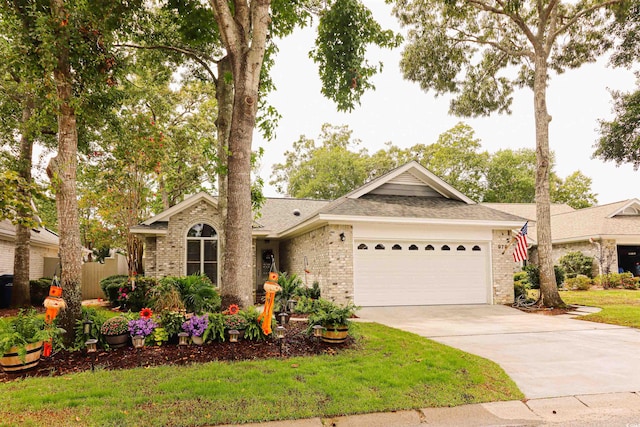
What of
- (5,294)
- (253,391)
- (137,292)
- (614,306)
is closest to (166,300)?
(137,292)

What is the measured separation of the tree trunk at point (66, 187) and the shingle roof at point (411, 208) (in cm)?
634

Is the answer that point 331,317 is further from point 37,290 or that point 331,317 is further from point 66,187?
point 37,290

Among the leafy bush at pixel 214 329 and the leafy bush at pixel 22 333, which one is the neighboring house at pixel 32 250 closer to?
the leafy bush at pixel 22 333

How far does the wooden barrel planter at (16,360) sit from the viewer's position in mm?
5219

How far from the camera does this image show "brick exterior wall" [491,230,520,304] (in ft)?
42.6

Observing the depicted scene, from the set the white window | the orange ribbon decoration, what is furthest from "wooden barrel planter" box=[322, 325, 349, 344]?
the white window

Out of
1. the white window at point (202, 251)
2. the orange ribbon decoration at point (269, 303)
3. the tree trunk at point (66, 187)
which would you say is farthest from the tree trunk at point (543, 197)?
the tree trunk at point (66, 187)

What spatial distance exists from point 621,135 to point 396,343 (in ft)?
56.0

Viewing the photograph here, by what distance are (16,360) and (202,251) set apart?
33.9ft

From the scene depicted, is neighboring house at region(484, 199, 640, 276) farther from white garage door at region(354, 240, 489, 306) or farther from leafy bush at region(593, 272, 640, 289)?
white garage door at region(354, 240, 489, 306)

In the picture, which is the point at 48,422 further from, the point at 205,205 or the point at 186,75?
the point at 186,75

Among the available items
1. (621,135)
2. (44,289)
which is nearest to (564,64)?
(621,135)

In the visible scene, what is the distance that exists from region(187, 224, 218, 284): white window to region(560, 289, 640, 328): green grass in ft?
40.6

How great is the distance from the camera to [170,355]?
600 cm
